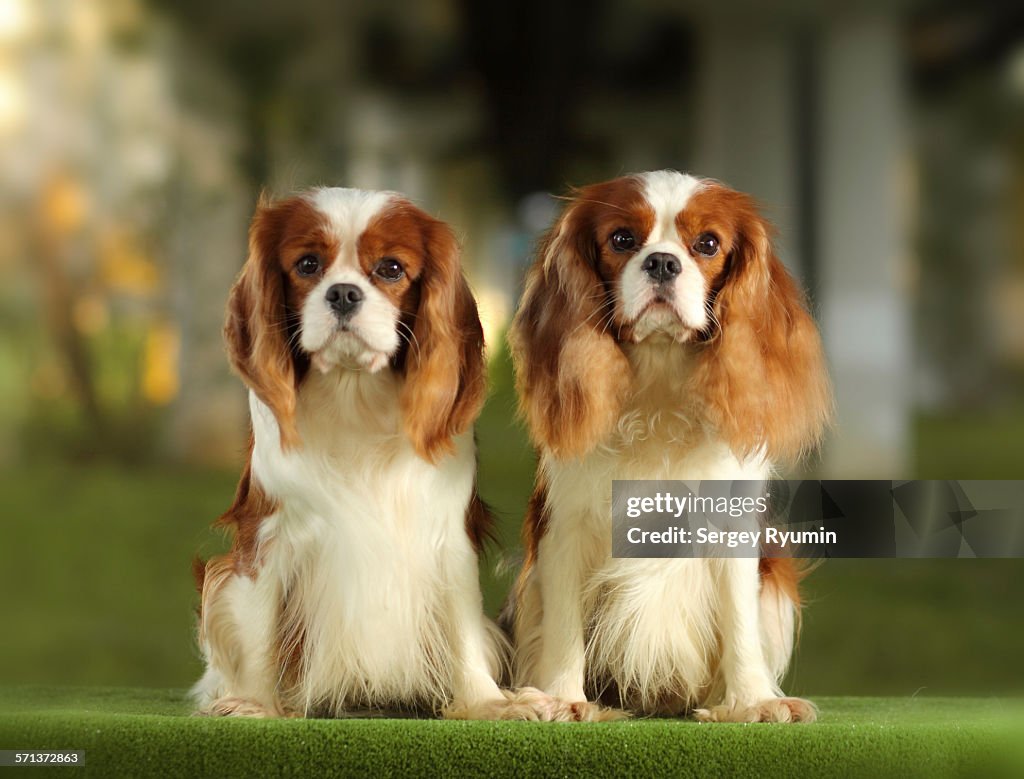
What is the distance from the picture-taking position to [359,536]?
2.49m

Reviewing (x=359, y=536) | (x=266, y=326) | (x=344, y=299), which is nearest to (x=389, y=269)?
(x=344, y=299)

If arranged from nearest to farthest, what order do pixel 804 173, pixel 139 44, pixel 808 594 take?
pixel 808 594
pixel 804 173
pixel 139 44

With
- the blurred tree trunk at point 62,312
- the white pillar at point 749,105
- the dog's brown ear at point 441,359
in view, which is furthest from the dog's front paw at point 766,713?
the blurred tree trunk at point 62,312

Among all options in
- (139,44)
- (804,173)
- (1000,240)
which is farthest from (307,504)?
(1000,240)

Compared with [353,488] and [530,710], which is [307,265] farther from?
[530,710]

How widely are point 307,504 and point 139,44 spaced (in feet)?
6.21

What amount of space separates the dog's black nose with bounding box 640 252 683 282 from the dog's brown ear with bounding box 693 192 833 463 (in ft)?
0.46

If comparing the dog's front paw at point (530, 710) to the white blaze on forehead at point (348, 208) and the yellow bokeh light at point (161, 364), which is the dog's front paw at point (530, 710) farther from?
the yellow bokeh light at point (161, 364)

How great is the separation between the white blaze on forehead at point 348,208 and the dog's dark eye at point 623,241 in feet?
1.44

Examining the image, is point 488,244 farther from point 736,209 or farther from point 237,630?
point 237,630

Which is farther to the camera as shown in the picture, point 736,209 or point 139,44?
point 139,44

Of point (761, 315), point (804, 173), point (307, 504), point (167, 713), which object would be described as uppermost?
point (804, 173)

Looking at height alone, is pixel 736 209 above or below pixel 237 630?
above

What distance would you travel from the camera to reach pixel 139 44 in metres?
3.73
